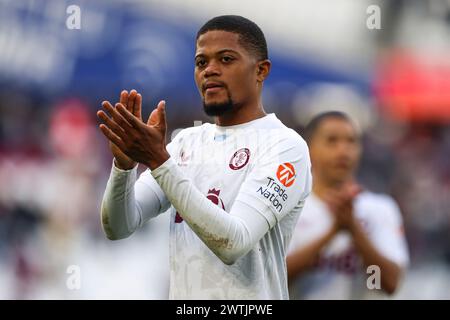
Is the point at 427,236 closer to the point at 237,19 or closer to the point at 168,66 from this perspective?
the point at 168,66

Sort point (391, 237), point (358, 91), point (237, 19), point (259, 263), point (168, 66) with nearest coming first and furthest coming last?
point (259, 263), point (237, 19), point (391, 237), point (168, 66), point (358, 91)

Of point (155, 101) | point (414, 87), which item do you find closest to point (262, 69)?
point (155, 101)

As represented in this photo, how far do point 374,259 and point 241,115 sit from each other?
2.44 meters

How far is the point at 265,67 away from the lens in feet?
10.8

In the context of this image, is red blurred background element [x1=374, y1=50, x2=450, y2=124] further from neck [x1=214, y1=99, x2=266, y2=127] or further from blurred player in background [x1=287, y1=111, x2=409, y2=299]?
neck [x1=214, y1=99, x2=266, y2=127]

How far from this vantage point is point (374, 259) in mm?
5242

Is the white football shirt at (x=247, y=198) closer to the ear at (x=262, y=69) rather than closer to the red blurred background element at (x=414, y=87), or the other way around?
the ear at (x=262, y=69)

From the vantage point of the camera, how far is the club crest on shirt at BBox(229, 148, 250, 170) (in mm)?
3035

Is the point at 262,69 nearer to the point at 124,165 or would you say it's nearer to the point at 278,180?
the point at 278,180

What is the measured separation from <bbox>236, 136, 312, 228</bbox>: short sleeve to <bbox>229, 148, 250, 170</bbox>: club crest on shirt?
0.17 ft

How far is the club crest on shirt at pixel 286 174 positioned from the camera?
295cm

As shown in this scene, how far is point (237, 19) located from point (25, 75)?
19.3ft

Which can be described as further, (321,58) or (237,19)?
(321,58)

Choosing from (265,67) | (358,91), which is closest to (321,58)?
(358,91)
